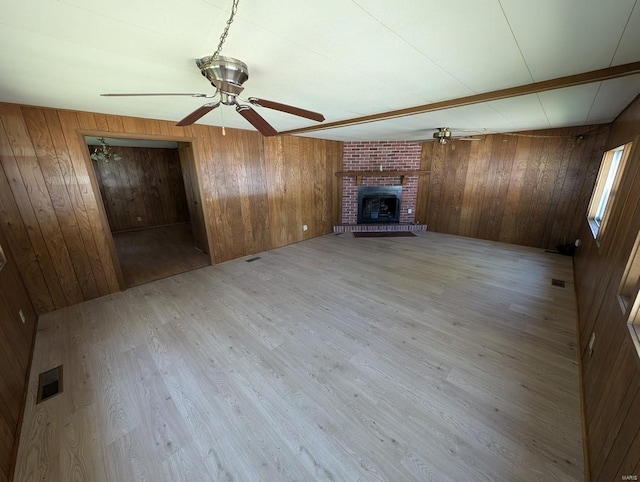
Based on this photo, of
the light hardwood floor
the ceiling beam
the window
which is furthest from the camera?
the window

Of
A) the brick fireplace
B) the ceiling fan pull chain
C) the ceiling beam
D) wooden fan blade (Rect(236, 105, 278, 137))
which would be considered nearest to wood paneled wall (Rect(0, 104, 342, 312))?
the brick fireplace

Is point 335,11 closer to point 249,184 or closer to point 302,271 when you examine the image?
point 302,271

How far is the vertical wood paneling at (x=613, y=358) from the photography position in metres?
0.98

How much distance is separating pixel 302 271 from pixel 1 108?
11.8 ft

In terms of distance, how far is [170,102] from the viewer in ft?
7.80

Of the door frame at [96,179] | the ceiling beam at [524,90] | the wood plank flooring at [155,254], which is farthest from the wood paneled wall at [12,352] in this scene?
the ceiling beam at [524,90]

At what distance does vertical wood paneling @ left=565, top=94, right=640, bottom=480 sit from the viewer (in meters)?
0.98

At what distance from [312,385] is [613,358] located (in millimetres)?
1752

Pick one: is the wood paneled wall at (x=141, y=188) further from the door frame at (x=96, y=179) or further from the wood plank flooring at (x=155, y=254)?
the door frame at (x=96, y=179)

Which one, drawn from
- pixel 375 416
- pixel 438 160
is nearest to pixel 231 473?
pixel 375 416

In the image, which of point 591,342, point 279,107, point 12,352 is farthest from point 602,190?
point 12,352

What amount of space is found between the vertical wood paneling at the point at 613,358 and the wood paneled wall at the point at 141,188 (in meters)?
8.51

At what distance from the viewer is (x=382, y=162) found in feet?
18.9

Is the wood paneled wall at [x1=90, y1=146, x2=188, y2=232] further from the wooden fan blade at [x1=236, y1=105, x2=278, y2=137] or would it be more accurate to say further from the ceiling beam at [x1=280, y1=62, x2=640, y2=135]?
the wooden fan blade at [x1=236, y1=105, x2=278, y2=137]
